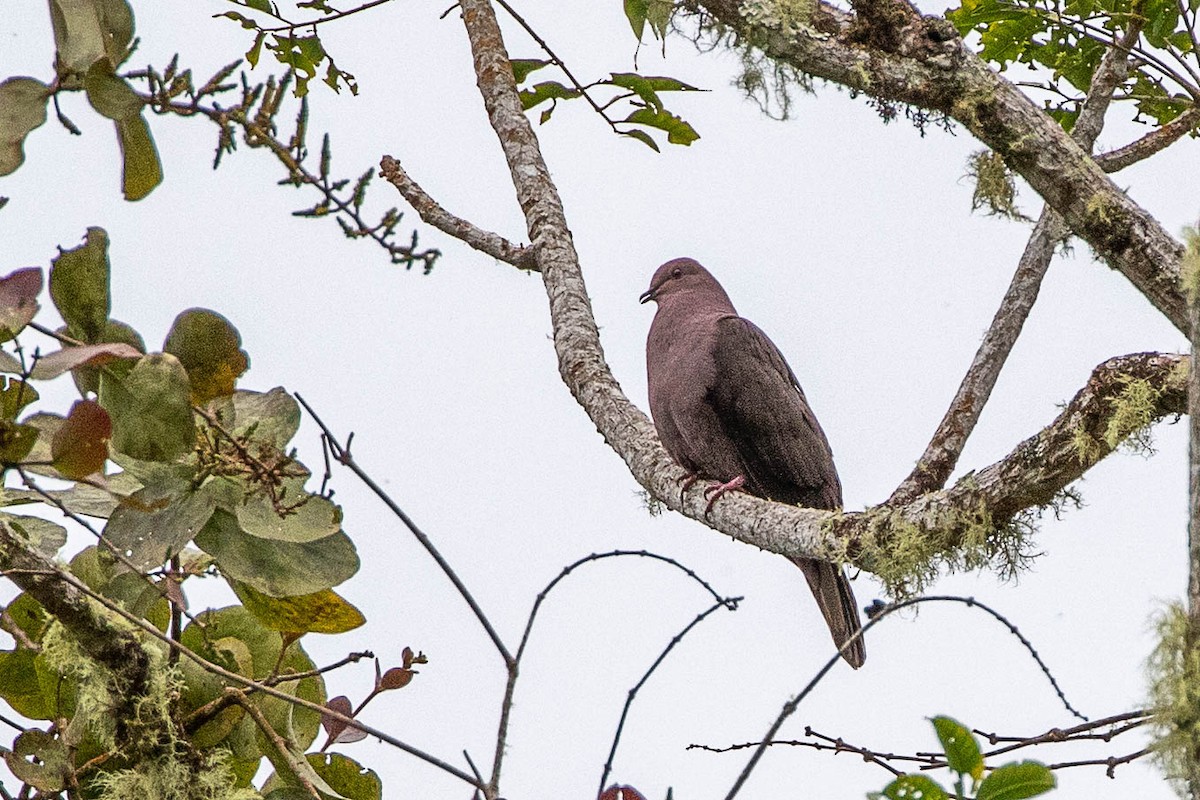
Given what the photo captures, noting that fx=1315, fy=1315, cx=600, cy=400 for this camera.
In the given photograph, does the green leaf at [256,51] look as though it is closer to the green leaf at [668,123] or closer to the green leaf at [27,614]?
the green leaf at [668,123]

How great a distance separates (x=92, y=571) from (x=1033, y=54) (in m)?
3.20

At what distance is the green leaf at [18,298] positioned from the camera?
1.90 meters

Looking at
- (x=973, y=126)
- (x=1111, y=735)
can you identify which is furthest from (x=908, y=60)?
(x=1111, y=735)

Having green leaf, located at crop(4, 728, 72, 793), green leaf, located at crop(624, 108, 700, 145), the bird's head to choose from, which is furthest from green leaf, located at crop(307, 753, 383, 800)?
the bird's head

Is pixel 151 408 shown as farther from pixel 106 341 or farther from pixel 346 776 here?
pixel 346 776

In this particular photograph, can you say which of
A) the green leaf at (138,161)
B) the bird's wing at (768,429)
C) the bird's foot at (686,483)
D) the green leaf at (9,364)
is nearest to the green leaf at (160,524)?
the green leaf at (9,364)

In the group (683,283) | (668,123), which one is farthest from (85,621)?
(683,283)

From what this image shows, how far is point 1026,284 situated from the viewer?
3488 millimetres

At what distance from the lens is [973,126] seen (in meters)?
2.60

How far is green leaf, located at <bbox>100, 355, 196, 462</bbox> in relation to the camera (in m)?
1.94

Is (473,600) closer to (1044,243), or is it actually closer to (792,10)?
(792,10)

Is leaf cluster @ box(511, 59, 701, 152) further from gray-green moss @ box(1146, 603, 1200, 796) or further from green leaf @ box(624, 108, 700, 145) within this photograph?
gray-green moss @ box(1146, 603, 1200, 796)

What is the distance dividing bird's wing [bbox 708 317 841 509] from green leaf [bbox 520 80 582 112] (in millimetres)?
1197

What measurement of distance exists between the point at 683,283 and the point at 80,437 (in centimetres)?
427
